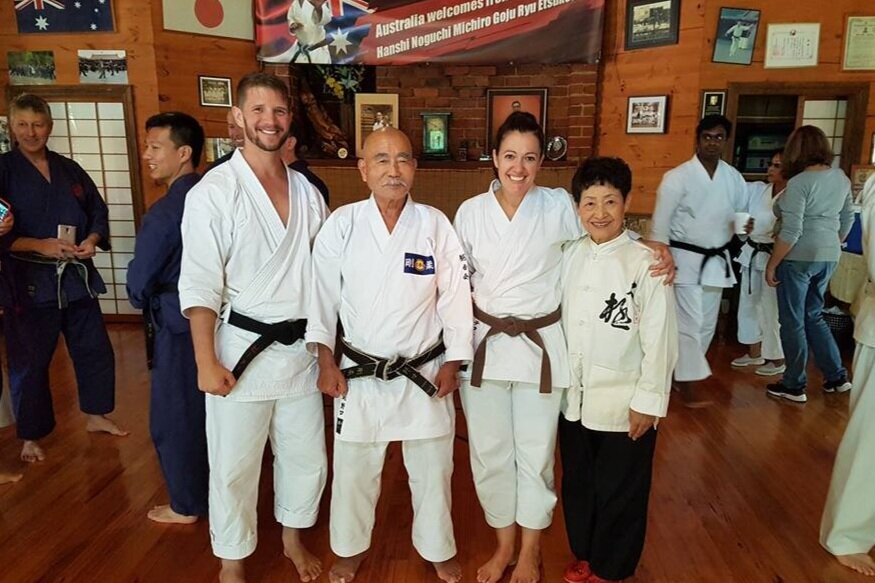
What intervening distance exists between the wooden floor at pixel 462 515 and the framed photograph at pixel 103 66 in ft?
8.62

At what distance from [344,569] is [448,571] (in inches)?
13.0

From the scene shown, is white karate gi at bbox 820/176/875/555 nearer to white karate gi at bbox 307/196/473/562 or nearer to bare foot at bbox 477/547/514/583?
bare foot at bbox 477/547/514/583

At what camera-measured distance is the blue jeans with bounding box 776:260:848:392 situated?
3320 mm

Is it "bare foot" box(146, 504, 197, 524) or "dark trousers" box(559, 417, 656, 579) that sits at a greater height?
"dark trousers" box(559, 417, 656, 579)

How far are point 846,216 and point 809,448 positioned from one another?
4.59ft

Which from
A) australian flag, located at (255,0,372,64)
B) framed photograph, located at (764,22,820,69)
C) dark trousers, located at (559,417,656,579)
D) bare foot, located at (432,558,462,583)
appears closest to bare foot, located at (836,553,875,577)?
dark trousers, located at (559,417,656,579)

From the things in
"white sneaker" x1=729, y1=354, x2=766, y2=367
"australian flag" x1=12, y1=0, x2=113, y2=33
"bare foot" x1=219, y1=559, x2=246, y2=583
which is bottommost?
"white sneaker" x1=729, y1=354, x2=766, y2=367

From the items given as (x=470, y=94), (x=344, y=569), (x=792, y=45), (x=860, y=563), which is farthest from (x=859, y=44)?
(x=344, y=569)

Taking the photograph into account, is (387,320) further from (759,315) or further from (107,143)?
(107,143)

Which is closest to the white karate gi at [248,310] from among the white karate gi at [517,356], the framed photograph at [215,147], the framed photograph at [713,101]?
the white karate gi at [517,356]

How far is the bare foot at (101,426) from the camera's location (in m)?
2.99

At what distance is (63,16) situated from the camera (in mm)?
4438

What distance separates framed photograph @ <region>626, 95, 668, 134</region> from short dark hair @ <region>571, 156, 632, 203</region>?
315cm

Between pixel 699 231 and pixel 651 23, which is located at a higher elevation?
pixel 651 23
